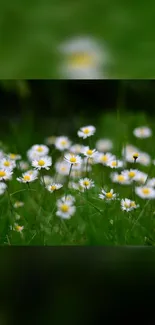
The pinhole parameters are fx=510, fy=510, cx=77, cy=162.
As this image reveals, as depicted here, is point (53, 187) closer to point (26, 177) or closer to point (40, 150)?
point (26, 177)

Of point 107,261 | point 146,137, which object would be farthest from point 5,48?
point 146,137

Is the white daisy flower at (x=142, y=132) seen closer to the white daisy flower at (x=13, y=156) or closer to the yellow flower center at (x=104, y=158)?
the yellow flower center at (x=104, y=158)

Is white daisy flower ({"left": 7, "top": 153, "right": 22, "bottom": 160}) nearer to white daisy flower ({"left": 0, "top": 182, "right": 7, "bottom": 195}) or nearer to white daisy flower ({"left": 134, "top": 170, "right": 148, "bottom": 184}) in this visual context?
white daisy flower ({"left": 0, "top": 182, "right": 7, "bottom": 195})

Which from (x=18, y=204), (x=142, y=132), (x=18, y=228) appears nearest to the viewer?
(x=18, y=228)

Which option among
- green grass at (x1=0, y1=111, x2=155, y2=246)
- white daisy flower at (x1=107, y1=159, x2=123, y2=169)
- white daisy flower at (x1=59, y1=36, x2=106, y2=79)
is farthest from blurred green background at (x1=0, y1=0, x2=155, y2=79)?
white daisy flower at (x1=107, y1=159, x2=123, y2=169)

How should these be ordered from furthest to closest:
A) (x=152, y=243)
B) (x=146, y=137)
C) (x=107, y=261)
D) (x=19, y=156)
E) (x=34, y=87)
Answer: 1. (x=34, y=87)
2. (x=146, y=137)
3. (x=19, y=156)
4. (x=152, y=243)
5. (x=107, y=261)

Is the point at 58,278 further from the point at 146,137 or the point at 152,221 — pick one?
the point at 146,137

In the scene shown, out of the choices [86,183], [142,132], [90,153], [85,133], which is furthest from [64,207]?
[142,132]
